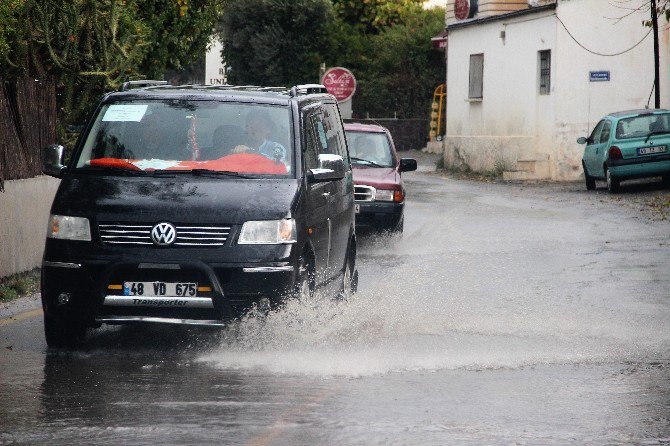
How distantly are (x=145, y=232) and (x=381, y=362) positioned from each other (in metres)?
1.77

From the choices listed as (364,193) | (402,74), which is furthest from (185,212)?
(402,74)

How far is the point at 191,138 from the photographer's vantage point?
1012 centimetres

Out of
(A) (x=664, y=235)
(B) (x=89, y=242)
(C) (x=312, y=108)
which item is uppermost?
(C) (x=312, y=108)

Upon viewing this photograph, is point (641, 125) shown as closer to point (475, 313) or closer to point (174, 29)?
point (174, 29)

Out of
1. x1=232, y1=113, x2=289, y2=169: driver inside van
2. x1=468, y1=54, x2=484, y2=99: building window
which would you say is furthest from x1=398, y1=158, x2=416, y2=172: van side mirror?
x1=468, y1=54, x2=484, y2=99: building window

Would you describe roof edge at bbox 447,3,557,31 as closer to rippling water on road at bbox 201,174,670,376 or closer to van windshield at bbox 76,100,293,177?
rippling water on road at bbox 201,174,670,376

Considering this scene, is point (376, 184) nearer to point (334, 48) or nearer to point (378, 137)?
point (378, 137)

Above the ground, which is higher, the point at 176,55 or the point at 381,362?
the point at 176,55

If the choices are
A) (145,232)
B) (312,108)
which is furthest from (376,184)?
(145,232)

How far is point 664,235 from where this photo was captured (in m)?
19.6

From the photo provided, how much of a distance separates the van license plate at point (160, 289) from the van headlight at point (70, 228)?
46cm

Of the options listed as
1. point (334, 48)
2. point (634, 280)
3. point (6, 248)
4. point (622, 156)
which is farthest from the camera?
point (334, 48)

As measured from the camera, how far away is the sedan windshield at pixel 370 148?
19.8m

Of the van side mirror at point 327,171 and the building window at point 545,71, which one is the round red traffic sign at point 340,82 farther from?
the van side mirror at point 327,171
